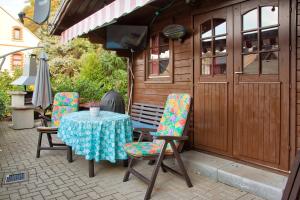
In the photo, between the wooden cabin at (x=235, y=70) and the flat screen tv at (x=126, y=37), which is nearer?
the wooden cabin at (x=235, y=70)

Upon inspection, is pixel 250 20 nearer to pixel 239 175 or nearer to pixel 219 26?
pixel 219 26

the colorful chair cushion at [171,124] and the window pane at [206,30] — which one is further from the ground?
the window pane at [206,30]

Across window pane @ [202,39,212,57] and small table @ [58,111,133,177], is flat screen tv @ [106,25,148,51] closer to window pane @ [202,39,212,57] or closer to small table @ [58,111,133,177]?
window pane @ [202,39,212,57]

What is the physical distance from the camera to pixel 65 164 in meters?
4.24

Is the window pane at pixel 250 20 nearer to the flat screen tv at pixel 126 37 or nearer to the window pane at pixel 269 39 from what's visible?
the window pane at pixel 269 39

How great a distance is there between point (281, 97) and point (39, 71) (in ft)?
17.7

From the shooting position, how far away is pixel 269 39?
339 centimetres

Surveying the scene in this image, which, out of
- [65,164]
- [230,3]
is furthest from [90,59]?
[230,3]

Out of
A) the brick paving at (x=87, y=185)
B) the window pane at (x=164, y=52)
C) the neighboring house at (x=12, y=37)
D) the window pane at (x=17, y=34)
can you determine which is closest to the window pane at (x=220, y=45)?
the window pane at (x=164, y=52)

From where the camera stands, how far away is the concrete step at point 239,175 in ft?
9.68

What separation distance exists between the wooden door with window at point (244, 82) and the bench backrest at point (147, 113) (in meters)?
0.90

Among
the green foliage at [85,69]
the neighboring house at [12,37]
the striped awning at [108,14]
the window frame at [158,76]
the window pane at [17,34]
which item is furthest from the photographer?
the window pane at [17,34]

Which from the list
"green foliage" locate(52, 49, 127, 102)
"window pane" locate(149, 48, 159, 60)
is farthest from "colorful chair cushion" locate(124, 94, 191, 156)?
"green foliage" locate(52, 49, 127, 102)

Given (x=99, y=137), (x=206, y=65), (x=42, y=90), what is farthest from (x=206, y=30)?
(x=42, y=90)
